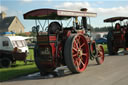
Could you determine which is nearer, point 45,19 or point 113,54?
point 45,19

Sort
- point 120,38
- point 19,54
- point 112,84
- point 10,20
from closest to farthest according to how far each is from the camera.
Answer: point 112,84, point 19,54, point 120,38, point 10,20

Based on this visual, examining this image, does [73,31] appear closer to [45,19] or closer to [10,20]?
[45,19]

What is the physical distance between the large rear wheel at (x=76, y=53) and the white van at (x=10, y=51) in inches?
173

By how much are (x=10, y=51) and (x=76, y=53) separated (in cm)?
560

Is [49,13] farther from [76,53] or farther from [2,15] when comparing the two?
[2,15]

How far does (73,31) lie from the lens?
25.3 feet

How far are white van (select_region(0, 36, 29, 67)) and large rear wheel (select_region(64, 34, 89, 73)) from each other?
4.40 m

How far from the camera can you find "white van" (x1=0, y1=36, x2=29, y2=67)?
11.0m

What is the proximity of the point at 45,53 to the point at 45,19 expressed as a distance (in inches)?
60.8

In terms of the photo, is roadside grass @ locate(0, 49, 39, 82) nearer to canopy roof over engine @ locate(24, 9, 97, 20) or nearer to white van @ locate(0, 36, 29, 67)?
white van @ locate(0, 36, 29, 67)

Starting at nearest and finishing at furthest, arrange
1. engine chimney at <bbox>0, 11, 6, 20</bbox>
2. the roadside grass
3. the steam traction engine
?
1. the steam traction engine
2. the roadside grass
3. engine chimney at <bbox>0, 11, 6, 20</bbox>

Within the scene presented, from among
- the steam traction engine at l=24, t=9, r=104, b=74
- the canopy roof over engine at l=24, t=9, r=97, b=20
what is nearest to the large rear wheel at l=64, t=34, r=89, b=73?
the steam traction engine at l=24, t=9, r=104, b=74

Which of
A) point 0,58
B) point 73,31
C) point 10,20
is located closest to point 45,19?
point 73,31

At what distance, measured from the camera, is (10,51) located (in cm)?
1148
